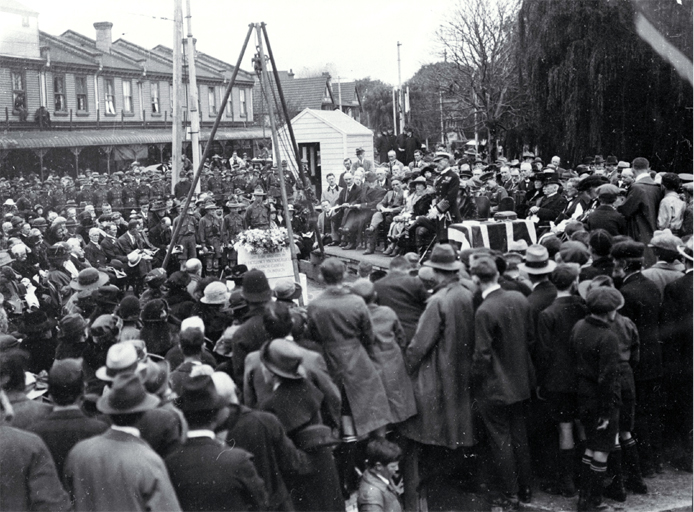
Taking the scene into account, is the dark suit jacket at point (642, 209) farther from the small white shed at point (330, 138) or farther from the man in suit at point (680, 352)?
the small white shed at point (330, 138)

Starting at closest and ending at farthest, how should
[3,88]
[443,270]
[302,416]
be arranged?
[302,416], [443,270], [3,88]

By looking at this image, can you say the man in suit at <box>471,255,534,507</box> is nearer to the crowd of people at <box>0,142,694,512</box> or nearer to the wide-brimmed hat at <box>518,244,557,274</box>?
the crowd of people at <box>0,142,694,512</box>

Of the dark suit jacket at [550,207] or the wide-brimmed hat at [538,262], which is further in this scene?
the dark suit jacket at [550,207]

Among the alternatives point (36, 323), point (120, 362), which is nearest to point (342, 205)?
point (36, 323)

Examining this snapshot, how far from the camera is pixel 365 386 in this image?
18.7ft

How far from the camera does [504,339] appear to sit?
573cm

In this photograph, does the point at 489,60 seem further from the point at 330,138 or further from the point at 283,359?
the point at 283,359

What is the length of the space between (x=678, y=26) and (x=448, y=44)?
8569 millimetres

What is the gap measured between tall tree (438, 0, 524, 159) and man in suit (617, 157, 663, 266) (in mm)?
13337

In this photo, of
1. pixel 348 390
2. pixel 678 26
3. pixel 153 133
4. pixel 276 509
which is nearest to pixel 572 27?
pixel 678 26

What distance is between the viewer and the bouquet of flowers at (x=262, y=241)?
472 inches

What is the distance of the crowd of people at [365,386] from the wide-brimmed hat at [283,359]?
0.02m

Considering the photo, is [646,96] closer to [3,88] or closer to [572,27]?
[572,27]

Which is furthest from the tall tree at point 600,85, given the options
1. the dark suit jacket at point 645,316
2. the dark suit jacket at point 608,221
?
the dark suit jacket at point 645,316
